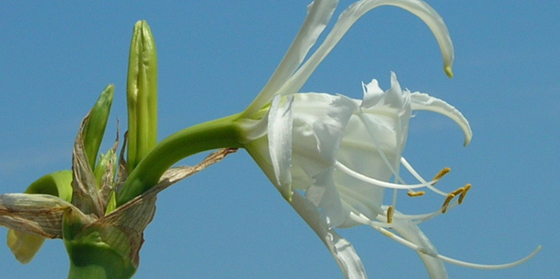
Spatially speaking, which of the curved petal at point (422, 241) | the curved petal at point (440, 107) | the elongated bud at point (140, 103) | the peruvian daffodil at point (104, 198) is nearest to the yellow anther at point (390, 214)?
the curved petal at point (422, 241)

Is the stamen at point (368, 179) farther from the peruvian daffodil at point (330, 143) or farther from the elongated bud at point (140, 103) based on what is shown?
the elongated bud at point (140, 103)

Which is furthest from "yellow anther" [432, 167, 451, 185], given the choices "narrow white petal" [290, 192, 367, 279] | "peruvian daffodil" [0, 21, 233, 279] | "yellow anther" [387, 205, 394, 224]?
"peruvian daffodil" [0, 21, 233, 279]

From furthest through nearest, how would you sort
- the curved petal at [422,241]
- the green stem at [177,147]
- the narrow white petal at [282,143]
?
the curved petal at [422,241], the green stem at [177,147], the narrow white petal at [282,143]

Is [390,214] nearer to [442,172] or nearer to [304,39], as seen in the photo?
[442,172]

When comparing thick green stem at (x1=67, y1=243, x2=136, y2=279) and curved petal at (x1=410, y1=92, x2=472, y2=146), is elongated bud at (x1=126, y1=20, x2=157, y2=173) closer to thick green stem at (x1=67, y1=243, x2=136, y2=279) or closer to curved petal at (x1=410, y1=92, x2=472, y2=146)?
thick green stem at (x1=67, y1=243, x2=136, y2=279)

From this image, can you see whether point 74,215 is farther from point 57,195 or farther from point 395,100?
point 395,100

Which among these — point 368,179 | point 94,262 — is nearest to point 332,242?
point 368,179
